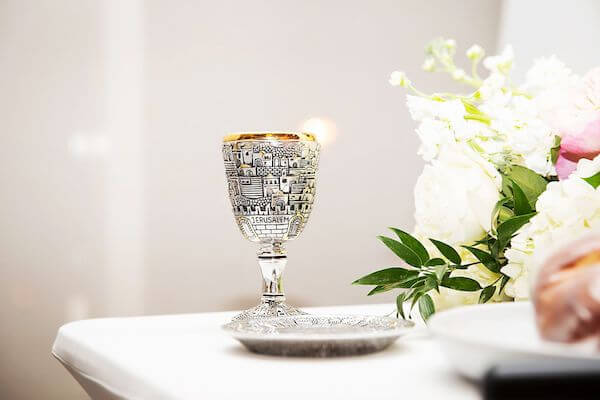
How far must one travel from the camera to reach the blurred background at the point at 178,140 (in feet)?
5.26

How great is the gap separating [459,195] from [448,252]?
5cm

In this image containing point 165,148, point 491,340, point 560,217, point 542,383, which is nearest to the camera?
point 542,383

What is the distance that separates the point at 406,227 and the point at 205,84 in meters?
0.64

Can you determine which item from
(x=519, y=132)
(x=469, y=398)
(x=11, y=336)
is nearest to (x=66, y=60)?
(x=11, y=336)

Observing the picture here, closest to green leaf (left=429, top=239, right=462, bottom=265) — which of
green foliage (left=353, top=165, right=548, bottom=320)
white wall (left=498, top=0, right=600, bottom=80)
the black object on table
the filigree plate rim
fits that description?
green foliage (left=353, top=165, right=548, bottom=320)

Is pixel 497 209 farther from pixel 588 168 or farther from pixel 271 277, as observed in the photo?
pixel 271 277

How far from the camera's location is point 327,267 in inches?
72.7

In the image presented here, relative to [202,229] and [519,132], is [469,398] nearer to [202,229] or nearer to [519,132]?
[519,132]

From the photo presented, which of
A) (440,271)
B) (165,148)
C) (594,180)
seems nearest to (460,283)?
(440,271)

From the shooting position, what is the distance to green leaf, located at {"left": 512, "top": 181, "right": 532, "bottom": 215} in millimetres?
670

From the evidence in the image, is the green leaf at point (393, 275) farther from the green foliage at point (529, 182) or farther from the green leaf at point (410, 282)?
the green foliage at point (529, 182)

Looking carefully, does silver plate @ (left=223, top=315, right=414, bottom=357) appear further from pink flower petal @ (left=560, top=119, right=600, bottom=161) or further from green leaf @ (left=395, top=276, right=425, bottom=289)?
pink flower petal @ (left=560, top=119, right=600, bottom=161)

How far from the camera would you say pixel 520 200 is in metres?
0.67

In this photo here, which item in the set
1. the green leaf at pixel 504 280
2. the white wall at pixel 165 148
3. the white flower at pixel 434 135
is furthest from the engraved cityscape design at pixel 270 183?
the white wall at pixel 165 148
